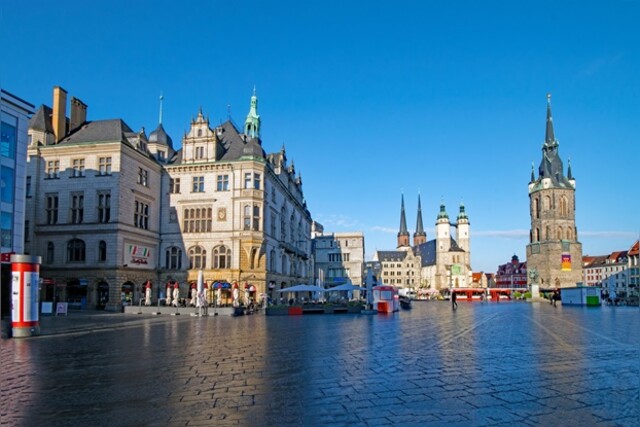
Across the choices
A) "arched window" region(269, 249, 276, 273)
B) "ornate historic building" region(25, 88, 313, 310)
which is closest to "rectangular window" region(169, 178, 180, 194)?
"ornate historic building" region(25, 88, 313, 310)

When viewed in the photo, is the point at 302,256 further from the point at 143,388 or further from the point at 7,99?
the point at 143,388

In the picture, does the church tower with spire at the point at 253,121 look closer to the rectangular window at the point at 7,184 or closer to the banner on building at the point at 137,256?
the banner on building at the point at 137,256

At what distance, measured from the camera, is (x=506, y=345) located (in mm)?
18266

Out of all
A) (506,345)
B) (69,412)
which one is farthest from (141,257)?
(69,412)

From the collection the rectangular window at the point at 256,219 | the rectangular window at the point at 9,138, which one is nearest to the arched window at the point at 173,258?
the rectangular window at the point at 256,219

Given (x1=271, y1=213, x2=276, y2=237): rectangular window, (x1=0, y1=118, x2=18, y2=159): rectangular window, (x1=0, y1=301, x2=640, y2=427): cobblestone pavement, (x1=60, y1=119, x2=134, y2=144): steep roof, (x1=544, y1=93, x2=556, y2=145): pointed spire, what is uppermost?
(x1=544, y1=93, x2=556, y2=145): pointed spire

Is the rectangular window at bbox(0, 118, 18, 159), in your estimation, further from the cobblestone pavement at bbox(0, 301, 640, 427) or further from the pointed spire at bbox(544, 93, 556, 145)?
the pointed spire at bbox(544, 93, 556, 145)

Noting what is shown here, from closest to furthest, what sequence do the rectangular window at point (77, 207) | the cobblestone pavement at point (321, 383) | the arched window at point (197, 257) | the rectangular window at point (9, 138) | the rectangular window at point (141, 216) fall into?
the cobblestone pavement at point (321, 383) < the rectangular window at point (9, 138) < the rectangular window at point (77, 207) < the rectangular window at point (141, 216) < the arched window at point (197, 257)

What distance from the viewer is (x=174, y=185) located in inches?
2333

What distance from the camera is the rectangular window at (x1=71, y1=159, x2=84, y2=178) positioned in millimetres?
51812

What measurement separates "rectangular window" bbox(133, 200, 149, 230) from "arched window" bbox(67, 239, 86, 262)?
5.26 metres

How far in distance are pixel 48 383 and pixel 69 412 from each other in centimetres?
290

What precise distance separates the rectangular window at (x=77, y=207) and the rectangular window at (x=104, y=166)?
312cm

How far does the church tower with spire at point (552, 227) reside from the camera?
492 ft
